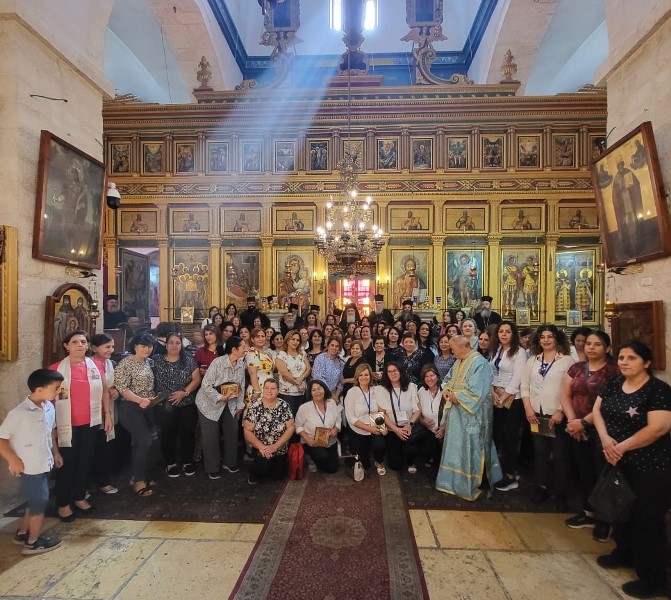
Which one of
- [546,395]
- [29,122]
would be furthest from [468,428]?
[29,122]

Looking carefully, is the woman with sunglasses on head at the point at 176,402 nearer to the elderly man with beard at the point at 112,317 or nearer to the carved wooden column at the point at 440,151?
the elderly man with beard at the point at 112,317

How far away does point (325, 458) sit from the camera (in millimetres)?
4973

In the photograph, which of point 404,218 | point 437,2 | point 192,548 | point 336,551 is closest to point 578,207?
point 404,218

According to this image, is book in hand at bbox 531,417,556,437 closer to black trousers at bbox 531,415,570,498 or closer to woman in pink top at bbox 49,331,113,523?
black trousers at bbox 531,415,570,498

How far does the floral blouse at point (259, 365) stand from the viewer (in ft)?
17.4

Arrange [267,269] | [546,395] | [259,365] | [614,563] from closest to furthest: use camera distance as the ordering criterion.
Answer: [614,563], [546,395], [259,365], [267,269]

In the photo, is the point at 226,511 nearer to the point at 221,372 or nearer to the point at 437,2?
the point at 221,372

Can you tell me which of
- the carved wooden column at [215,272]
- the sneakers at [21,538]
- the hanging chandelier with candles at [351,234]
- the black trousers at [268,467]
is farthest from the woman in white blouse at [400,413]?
the carved wooden column at [215,272]

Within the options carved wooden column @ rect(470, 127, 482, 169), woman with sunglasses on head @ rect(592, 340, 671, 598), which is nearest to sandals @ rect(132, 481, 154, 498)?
woman with sunglasses on head @ rect(592, 340, 671, 598)

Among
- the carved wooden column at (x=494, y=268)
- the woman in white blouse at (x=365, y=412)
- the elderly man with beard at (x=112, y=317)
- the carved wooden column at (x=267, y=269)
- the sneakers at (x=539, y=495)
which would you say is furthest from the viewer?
the carved wooden column at (x=267, y=269)

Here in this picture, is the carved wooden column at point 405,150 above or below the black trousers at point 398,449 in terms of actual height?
above

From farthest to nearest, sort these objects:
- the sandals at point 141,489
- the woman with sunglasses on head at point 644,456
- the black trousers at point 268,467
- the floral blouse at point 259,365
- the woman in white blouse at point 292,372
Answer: the woman in white blouse at point 292,372 < the floral blouse at point 259,365 < the black trousers at point 268,467 < the sandals at point 141,489 < the woman with sunglasses on head at point 644,456

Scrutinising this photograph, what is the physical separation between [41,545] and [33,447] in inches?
36.9

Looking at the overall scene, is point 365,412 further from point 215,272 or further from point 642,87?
point 215,272
